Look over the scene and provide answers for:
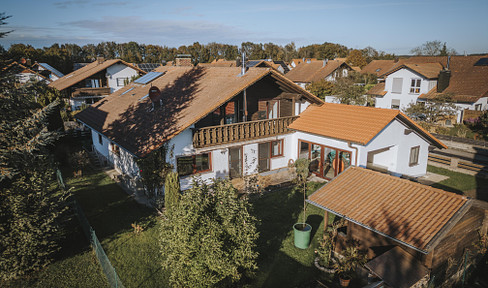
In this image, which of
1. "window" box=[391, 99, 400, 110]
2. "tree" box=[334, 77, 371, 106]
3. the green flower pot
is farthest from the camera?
"tree" box=[334, 77, 371, 106]

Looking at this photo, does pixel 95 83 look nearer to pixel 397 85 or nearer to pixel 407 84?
pixel 397 85

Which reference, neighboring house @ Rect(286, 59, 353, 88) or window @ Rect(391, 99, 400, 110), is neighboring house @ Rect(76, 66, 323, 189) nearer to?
window @ Rect(391, 99, 400, 110)

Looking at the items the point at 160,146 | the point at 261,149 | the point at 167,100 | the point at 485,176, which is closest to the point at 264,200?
the point at 261,149

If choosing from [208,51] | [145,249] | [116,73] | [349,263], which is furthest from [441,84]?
[208,51]

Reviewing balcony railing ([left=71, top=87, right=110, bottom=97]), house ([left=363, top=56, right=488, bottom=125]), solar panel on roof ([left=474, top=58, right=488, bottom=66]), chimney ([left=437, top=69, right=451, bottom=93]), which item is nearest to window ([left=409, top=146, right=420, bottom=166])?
house ([left=363, top=56, right=488, bottom=125])

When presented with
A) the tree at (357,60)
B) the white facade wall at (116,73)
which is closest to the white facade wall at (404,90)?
the white facade wall at (116,73)

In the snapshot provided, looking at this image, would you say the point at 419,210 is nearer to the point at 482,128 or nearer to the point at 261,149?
the point at 261,149
